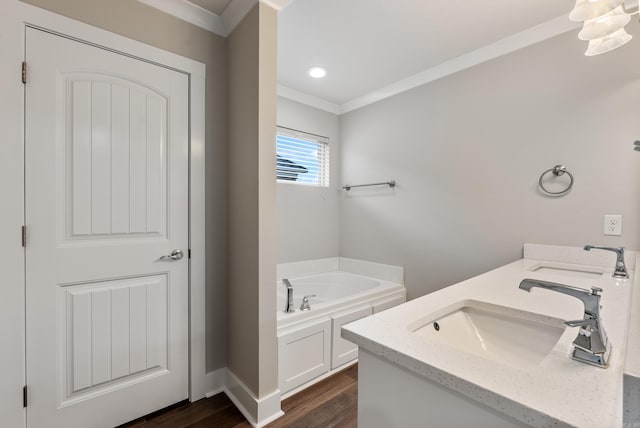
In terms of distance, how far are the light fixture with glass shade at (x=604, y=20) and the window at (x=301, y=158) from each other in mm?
2283

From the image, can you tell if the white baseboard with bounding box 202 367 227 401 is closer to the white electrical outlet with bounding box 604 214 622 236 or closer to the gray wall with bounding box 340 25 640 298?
the gray wall with bounding box 340 25 640 298

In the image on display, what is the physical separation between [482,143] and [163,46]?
233 cm

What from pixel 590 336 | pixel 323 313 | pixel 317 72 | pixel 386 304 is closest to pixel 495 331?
pixel 590 336

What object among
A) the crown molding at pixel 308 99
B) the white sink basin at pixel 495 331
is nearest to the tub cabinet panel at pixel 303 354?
the white sink basin at pixel 495 331

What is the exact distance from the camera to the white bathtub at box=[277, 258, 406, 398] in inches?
74.1

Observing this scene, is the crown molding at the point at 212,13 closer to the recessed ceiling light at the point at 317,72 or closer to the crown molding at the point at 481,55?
the recessed ceiling light at the point at 317,72

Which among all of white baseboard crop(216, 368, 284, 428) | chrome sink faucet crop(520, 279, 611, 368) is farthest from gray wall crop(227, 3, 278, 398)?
chrome sink faucet crop(520, 279, 611, 368)

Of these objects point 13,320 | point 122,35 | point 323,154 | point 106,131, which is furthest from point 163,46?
point 323,154

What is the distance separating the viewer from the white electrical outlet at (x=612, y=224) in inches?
66.3

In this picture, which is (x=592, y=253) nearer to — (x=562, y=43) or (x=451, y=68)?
(x=562, y=43)

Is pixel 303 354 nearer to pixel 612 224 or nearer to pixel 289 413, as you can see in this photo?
pixel 289 413

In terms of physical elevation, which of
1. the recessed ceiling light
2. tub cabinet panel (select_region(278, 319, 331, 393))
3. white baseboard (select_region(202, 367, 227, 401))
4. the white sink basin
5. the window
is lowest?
white baseboard (select_region(202, 367, 227, 401))

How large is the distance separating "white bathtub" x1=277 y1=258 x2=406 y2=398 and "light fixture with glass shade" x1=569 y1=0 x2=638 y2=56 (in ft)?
6.58

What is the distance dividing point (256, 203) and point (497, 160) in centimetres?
183
